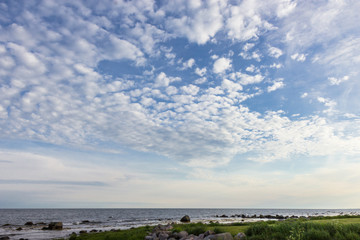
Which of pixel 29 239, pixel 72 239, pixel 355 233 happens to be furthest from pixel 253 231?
pixel 29 239

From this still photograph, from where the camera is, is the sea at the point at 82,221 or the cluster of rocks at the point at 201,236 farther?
the sea at the point at 82,221

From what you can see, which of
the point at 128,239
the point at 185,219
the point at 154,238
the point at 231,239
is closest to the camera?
the point at 231,239

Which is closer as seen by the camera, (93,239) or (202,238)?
(202,238)

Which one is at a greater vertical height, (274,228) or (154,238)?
(274,228)

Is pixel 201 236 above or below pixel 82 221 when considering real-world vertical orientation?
above

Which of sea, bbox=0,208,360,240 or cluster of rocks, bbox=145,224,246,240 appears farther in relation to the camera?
sea, bbox=0,208,360,240

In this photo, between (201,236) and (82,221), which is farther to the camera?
(82,221)

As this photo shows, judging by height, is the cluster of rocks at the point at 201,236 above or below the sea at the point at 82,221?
above

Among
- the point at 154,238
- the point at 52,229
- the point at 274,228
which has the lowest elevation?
the point at 52,229

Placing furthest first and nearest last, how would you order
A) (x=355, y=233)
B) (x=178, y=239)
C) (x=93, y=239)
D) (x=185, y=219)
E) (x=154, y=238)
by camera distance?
(x=185, y=219) < (x=93, y=239) < (x=154, y=238) < (x=178, y=239) < (x=355, y=233)

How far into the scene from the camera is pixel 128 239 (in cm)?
1919

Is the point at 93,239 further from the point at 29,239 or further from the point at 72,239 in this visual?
the point at 29,239

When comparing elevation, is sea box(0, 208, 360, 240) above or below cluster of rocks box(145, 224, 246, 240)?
below

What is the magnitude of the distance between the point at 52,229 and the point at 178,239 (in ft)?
128
